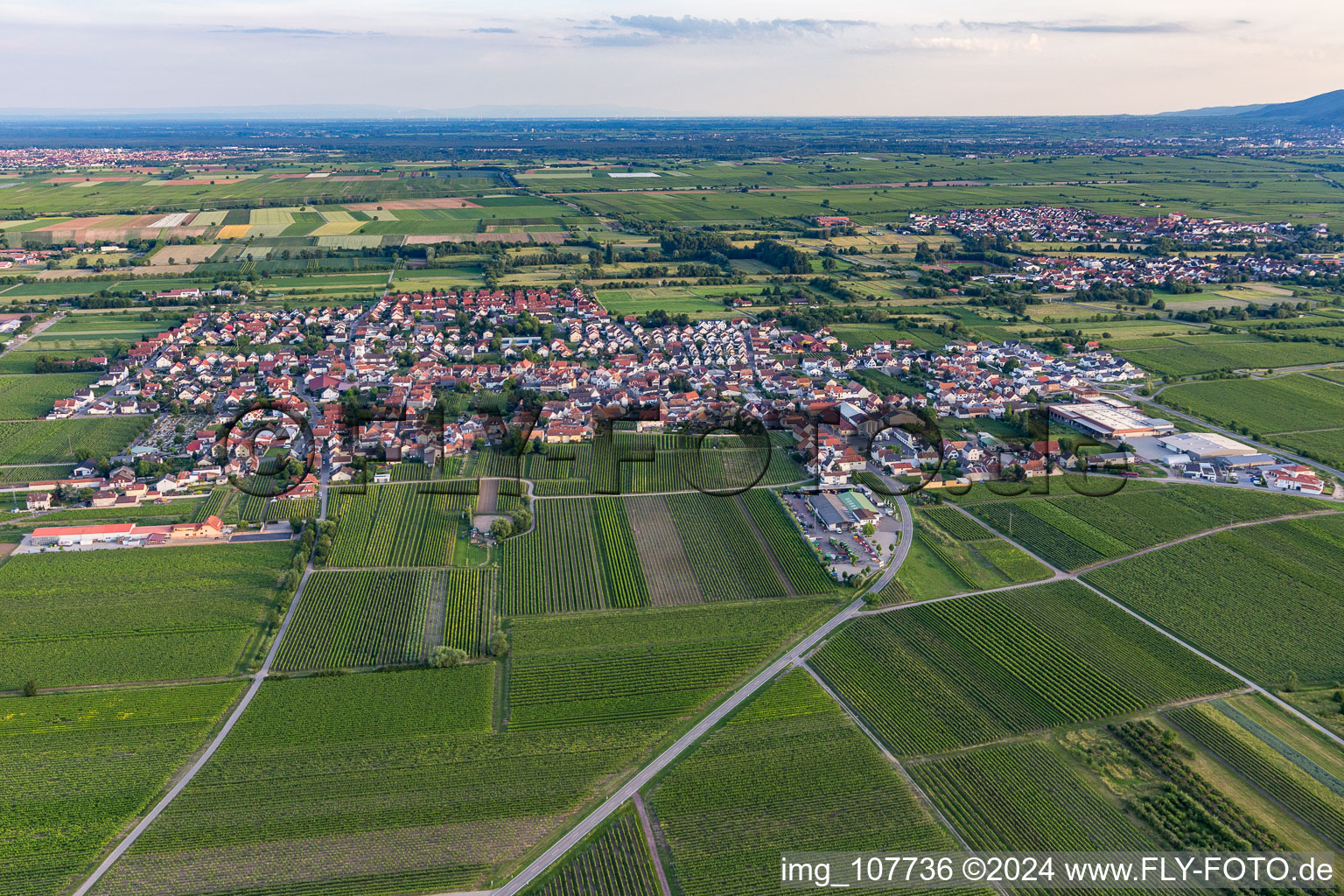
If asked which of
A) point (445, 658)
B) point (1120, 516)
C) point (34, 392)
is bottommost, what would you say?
point (445, 658)

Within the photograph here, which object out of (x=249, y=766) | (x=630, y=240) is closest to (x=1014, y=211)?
(x=630, y=240)

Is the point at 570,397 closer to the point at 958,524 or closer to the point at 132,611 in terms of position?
the point at 958,524

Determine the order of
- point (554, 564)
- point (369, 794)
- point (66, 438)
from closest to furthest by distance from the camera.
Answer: point (369, 794)
point (554, 564)
point (66, 438)

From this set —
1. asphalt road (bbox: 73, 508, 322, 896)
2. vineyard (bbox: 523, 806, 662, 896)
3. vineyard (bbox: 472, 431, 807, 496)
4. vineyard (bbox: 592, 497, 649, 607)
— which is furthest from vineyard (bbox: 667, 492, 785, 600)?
asphalt road (bbox: 73, 508, 322, 896)

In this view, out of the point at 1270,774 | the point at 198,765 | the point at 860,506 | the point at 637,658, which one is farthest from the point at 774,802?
the point at 860,506

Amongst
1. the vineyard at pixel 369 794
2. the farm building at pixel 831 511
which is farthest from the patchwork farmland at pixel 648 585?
the farm building at pixel 831 511

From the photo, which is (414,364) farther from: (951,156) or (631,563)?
(951,156)

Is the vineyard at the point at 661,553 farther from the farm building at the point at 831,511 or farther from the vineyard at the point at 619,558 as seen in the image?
the farm building at the point at 831,511

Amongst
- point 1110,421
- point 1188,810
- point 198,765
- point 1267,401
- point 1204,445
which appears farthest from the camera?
point 1267,401
